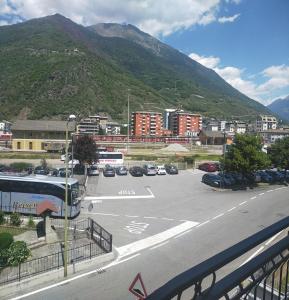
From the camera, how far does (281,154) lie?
4794cm

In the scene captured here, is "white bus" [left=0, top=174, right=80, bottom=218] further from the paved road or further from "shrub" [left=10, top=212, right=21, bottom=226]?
"shrub" [left=10, top=212, right=21, bottom=226]

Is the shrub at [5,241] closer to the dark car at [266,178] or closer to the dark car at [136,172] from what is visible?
the dark car at [136,172]

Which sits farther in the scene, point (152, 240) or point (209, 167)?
point (209, 167)

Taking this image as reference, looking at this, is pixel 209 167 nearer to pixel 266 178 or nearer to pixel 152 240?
pixel 266 178

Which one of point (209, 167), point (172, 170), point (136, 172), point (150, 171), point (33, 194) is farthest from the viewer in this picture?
point (209, 167)

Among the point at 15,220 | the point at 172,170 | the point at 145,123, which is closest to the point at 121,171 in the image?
the point at 172,170

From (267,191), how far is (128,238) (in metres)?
23.9

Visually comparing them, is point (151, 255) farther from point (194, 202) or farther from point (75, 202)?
point (194, 202)

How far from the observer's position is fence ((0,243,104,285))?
17109 millimetres

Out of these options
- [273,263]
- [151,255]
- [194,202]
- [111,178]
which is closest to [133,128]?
[111,178]

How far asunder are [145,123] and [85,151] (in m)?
139

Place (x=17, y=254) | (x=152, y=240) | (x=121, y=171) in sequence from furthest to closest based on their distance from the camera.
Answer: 1. (x=121, y=171)
2. (x=152, y=240)
3. (x=17, y=254)

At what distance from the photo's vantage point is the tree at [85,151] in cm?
5422

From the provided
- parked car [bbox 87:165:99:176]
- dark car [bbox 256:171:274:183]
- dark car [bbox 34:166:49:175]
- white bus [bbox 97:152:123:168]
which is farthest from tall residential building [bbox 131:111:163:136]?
dark car [bbox 256:171:274:183]
